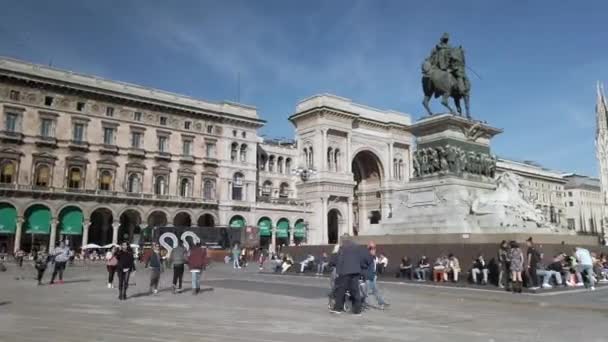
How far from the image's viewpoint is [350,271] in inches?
390

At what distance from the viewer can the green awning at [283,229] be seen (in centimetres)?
6246

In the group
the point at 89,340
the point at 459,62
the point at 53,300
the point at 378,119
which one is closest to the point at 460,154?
Result: the point at 459,62

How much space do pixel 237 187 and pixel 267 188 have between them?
908 cm

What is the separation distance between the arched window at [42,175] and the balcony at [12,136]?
2.92 metres

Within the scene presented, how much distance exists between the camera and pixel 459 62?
21812mm

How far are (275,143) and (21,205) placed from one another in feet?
113

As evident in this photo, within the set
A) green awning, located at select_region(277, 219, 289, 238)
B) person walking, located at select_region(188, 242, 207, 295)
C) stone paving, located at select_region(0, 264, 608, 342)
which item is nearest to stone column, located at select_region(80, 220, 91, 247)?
green awning, located at select_region(277, 219, 289, 238)

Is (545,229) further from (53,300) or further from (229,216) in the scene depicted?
(229,216)

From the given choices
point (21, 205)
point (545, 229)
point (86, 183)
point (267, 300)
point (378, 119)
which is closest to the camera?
point (267, 300)

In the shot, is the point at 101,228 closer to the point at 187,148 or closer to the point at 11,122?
the point at 187,148

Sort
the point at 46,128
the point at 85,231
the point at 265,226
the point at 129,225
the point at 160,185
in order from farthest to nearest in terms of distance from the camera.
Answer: the point at 265,226 → the point at 160,185 → the point at 129,225 → the point at 85,231 → the point at 46,128

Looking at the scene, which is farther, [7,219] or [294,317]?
[7,219]

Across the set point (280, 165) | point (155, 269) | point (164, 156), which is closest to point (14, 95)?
point (164, 156)

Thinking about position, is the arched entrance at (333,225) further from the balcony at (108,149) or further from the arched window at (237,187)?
the balcony at (108,149)
